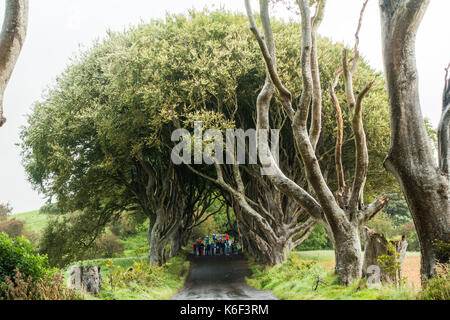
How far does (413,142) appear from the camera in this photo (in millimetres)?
7906

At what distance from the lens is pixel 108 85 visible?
64.3 ft

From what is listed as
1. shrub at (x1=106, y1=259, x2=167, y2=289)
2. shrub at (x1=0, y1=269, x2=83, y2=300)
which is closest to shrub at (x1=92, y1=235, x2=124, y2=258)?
shrub at (x1=106, y1=259, x2=167, y2=289)

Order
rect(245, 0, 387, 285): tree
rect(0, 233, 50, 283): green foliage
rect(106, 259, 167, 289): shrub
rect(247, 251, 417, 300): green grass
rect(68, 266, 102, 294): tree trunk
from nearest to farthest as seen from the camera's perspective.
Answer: rect(0, 233, 50, 283): green foliage
rect(247, 251, 417, 300): green grass
rect(68, 266, 102, 294): tree trunk
rect(245, 0, 387, 285): tree
rect(106, 259, 167, 289): shrub

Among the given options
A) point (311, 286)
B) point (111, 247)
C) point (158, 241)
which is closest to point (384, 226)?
point (158, 241)

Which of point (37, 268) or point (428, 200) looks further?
point (37, 268)

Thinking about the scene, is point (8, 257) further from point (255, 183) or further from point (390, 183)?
point (390, 183)

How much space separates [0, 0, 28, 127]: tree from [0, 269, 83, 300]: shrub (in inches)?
123

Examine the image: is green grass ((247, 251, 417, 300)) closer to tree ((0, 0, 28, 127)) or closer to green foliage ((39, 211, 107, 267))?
tree ((0, 0, 28, 127))

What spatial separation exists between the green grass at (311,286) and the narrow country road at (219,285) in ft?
2.19

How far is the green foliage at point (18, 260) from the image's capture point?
25.8 ft

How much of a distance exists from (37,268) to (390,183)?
22790 millimetres

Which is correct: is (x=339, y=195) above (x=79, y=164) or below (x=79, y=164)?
below

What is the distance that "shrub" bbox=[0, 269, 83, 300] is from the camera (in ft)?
23.7
